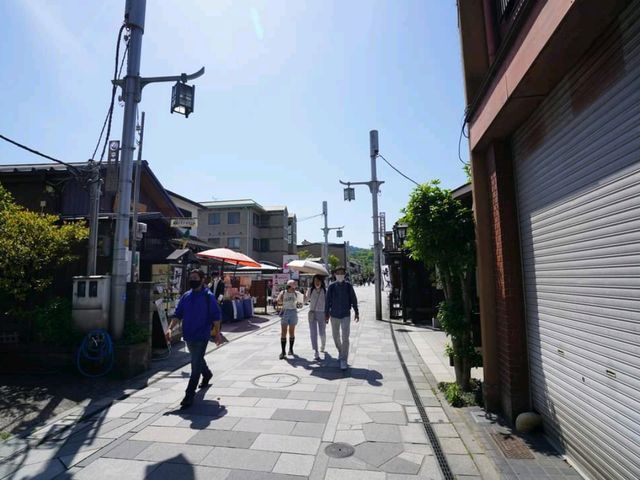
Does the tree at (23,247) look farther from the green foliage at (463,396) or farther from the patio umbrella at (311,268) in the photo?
the green foliage at (463,396)

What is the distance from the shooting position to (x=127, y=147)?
301 inches

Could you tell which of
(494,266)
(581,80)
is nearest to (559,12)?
(581,80)

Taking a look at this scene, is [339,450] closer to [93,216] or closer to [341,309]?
[341,309]

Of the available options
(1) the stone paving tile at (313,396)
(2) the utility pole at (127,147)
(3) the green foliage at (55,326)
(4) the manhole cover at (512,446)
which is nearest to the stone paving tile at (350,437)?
(1) the stone paving tile at (313,396)

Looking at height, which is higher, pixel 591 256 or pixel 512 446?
pixel 591 256

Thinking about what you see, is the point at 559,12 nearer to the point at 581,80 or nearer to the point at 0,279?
the point at 581,80

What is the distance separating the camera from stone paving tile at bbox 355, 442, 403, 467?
371 centimetres

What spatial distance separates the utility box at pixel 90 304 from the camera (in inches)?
279

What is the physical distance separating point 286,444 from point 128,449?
168cm

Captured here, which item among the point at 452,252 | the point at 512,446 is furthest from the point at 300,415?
the point at 452,252

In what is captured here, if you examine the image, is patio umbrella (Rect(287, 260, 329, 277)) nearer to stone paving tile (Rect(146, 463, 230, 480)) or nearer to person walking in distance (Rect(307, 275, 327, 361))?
person walking in distance (Rect(307, 275, 327, 361))

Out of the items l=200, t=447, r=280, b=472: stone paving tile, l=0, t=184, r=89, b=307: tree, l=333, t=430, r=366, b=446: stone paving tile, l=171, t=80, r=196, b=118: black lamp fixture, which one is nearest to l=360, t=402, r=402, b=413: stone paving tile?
l=333, t=430, r=366, b=446: stone paving tile

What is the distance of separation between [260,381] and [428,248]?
3.68 metres

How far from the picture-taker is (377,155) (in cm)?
1731
